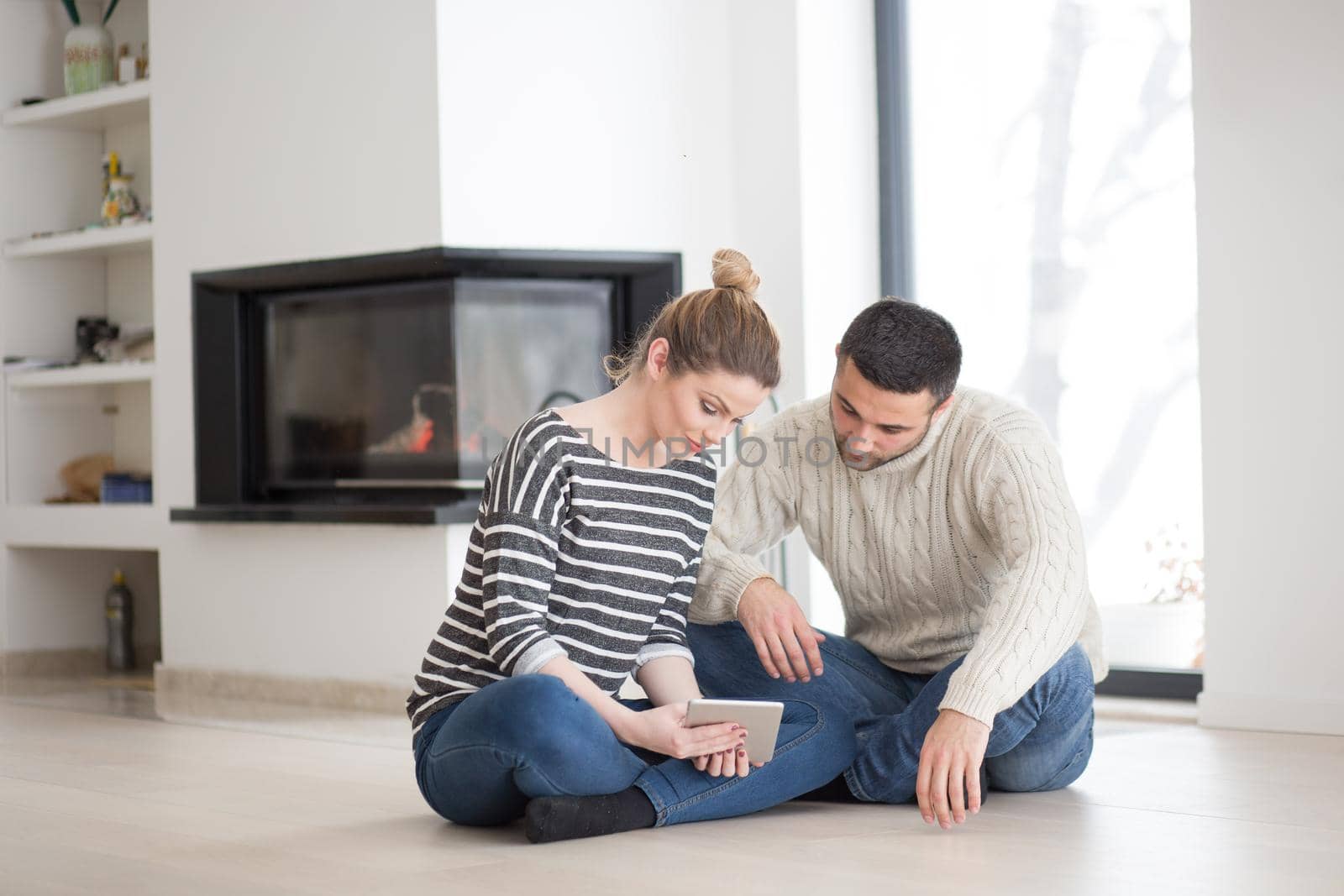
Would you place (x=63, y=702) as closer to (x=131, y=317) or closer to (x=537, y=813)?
(x=131, y=317)

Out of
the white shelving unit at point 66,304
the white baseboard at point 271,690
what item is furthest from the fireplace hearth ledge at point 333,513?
the white shelving unit at point 66,304

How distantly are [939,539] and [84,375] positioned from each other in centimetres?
320

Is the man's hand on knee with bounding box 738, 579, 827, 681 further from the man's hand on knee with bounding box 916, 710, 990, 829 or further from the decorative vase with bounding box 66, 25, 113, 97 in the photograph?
the decorative vase with bounding box 66, 25, 113, 97

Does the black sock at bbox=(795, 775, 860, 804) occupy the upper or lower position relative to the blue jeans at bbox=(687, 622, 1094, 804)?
lower

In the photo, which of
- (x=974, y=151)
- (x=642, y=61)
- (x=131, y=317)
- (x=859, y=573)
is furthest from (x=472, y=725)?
(x=131, y=317)

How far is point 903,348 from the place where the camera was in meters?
2.19

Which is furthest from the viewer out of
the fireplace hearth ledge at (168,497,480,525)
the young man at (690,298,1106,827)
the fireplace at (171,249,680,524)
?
the fireplace at (171,249,680,524)

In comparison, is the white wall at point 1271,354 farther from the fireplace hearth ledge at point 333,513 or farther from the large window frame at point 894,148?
the fireplace hearth ledge at point 333,513

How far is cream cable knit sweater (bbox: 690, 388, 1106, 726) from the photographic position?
2.15m

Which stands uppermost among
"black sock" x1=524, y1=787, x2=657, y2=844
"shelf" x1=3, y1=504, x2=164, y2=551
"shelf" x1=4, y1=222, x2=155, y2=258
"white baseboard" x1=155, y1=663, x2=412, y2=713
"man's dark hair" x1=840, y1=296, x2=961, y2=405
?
"shelf" x1=4, y1=222, x2=155, y2=258

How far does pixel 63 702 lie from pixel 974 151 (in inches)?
112

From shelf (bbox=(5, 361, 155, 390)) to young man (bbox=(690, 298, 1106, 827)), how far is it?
2605 millimetres

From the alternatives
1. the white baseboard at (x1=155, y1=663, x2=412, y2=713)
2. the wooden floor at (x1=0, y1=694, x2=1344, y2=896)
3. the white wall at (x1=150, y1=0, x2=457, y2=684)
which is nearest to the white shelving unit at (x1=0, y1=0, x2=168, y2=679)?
the white wall at (x1=150, y1=0, x2=457, y2=684)

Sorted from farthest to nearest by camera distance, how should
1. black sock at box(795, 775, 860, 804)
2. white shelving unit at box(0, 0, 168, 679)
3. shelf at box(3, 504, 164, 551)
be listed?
1. white shelving unit at box(0, 0, 168, 679)
2. shelf at box(3, 504, 164, 551)
3. black sock at box(795, 775, 860, 804)
